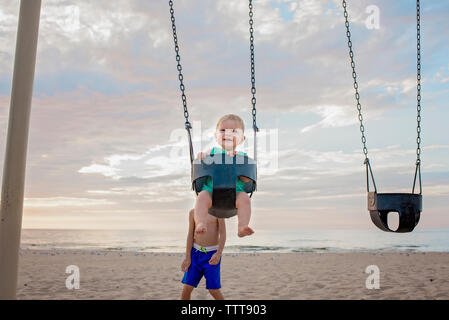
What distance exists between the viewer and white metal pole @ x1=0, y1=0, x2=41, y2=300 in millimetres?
4004

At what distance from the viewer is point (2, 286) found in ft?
13.1

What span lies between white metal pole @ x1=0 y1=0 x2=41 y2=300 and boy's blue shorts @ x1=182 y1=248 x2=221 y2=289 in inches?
70.1

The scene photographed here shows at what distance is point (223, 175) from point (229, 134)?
0.44m

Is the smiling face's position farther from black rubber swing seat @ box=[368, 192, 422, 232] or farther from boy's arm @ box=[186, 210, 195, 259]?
black rubber swing seat @ box=[368, 192, 422, 232]

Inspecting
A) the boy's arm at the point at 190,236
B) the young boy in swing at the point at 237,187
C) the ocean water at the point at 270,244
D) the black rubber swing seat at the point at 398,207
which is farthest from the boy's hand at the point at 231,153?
the ocean water at the point at 270,244

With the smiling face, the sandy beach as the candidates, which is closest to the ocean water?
the sandy beach

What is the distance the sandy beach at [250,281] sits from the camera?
6789 mm

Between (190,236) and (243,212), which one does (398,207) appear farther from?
(190,236)

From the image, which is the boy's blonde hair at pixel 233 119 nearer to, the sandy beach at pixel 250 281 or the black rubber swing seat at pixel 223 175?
the black rubber swing seat at pixel 223 175

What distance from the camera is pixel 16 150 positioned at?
4.12 m

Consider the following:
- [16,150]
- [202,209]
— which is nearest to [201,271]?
[202,209]

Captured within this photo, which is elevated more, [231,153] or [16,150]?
[16,150]
